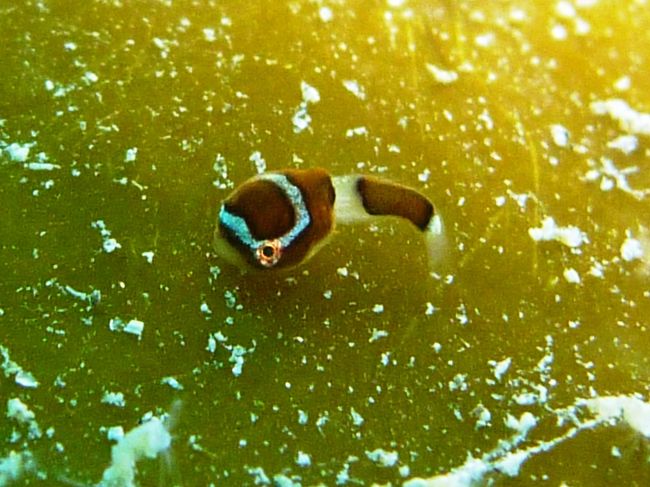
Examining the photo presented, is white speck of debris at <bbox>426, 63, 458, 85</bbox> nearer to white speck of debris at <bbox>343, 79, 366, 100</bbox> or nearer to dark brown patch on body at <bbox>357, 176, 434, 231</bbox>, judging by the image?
white speck of debris at <bbox>343, 79, 366, 100</bbox>

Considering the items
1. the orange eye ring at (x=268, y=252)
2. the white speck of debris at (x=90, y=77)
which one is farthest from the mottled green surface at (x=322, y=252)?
the orange eye ring at (x=268, y=252)

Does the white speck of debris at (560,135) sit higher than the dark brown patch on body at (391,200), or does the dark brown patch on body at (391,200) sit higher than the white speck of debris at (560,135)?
the white speck of debris at (560,135)

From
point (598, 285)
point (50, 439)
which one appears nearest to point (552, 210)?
point (598, 285)

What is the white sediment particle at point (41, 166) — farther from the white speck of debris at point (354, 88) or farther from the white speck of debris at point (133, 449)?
the white speck of debris at point (354, 88)

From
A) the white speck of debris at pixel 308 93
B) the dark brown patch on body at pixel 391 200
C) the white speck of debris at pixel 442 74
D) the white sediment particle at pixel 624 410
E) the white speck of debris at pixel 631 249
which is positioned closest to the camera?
the white sediment particle at pixel 624 410

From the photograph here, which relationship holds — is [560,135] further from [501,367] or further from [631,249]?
[501,367]

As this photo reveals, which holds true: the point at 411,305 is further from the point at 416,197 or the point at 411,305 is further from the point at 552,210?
the point at 552,210

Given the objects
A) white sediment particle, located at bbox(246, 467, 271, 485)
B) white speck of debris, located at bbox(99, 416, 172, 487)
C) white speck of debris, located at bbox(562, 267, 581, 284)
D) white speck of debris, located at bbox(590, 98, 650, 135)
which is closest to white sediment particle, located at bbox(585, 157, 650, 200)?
white speck of debris, located at bbox(590, 98, 650, 135)
